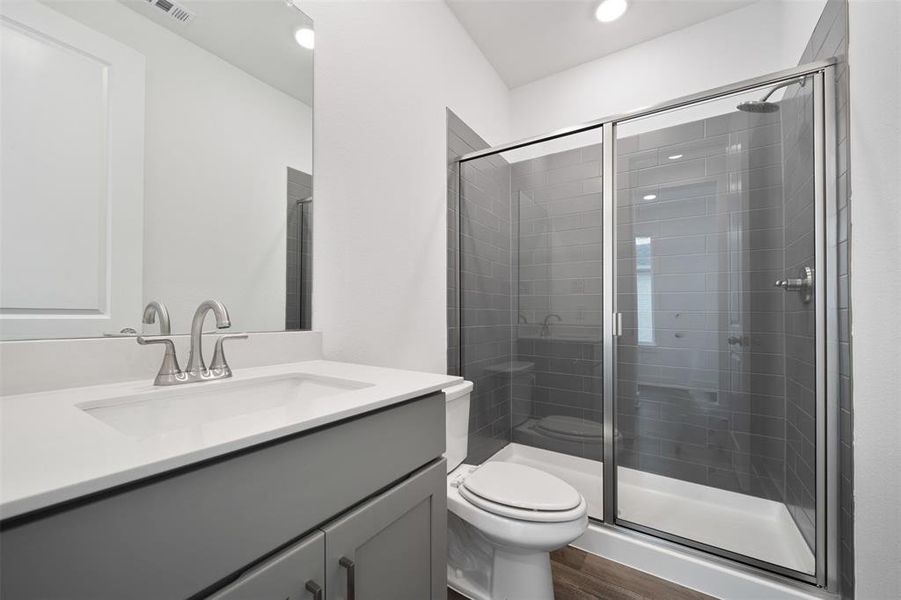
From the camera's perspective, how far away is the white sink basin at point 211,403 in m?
0.66

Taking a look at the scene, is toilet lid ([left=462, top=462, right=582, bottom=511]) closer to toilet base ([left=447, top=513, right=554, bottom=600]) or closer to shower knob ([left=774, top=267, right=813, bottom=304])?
toilet base ([left=447, top=513, right=554, bottom=600])

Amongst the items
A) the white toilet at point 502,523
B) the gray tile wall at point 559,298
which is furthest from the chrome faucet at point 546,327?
the white toilet at point 502,523

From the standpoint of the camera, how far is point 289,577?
544 mm

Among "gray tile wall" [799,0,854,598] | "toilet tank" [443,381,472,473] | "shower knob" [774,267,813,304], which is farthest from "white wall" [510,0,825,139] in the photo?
"toilet tank" [443,381,472,473]

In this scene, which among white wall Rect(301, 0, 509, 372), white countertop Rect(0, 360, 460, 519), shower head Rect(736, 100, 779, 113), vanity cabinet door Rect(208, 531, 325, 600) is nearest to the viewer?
white countertop Rect(0, 360, 460, 519)

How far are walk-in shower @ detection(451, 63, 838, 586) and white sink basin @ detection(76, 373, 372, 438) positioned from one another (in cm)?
110

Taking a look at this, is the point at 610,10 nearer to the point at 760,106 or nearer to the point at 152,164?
the point at 760,106

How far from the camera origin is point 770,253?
1.64 metres

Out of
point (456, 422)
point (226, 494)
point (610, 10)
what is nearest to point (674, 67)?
point (610, 10)

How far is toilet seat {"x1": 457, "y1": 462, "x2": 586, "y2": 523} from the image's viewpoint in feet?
3.92

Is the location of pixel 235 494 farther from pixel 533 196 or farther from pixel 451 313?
pixel 533 196

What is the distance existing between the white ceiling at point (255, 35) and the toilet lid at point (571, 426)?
2.00m

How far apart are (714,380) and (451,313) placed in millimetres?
1315

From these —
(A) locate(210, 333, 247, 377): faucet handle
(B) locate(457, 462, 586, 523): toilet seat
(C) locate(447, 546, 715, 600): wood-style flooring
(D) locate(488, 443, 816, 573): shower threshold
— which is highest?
(A) locate(210, 333, 247, 377): faucet handle
